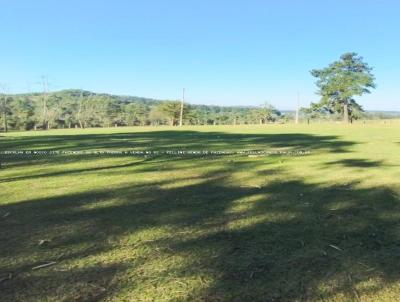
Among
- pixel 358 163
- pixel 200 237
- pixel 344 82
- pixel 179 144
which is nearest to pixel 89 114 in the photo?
pixel 344 82

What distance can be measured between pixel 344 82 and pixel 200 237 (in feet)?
Answer: 207

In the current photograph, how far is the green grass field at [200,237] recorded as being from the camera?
8.30 feet

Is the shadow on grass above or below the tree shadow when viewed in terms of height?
below

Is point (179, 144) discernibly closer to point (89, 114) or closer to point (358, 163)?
point (358, 163)

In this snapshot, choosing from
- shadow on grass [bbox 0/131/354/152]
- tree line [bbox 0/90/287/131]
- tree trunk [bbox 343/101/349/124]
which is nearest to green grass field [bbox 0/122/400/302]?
shadow on grass [bbox 0/131/354/152]

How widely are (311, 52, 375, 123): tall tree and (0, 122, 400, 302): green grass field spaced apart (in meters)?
59.0

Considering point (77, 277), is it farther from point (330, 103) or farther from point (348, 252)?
point (330, 103)

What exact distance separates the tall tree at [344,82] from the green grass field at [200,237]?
59.0 meters

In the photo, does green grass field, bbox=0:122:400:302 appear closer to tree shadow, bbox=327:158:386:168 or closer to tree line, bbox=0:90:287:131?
tree shadow, bbox=327:158:386:168

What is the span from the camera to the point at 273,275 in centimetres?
269

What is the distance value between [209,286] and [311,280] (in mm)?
623

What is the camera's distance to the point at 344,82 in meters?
62.3

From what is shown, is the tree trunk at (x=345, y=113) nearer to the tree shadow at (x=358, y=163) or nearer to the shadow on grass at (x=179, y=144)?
the shadow on grass at (x=179, y=144)

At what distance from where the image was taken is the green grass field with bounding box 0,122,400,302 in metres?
2.53
